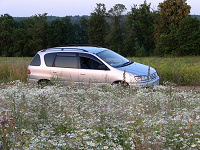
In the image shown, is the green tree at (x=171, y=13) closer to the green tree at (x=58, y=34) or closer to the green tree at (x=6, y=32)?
the green tree at (x=58, y=34)

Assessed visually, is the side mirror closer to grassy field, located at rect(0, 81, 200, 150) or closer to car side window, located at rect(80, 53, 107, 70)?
car side window, located at rect(80, 53, 107, 70)

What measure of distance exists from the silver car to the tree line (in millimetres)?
36049

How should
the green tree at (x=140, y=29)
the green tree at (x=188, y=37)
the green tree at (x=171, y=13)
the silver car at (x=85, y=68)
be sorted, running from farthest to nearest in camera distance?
1. the green tree at (x=140, y=29)
2. the green tree at (x=171, y=13)
3. the green tree at (x=188, y=37)
4. the silver car at (x=85, y=68)

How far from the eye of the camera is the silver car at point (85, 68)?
967 centimetres

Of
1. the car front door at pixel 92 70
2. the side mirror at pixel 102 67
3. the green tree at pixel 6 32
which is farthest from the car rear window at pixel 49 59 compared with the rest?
the green tree at pixel 6 32

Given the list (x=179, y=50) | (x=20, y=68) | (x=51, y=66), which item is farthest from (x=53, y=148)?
(x=179, y=50)

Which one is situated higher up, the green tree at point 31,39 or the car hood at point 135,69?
the green tree at point 31,39

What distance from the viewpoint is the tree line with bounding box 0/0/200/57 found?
4562cm

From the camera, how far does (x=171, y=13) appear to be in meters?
49.3

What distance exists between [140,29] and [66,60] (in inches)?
2040

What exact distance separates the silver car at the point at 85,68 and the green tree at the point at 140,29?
47.6 metres

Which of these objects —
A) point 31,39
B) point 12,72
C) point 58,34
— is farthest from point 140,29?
point 12,72

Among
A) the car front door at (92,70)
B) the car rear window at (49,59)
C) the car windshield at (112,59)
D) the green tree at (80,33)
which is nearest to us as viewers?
the car front door at (92,70)

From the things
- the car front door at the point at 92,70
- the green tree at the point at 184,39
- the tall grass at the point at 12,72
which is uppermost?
the green tree at the point at 184,39
